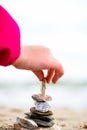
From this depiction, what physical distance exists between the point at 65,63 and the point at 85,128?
2653 millimetres

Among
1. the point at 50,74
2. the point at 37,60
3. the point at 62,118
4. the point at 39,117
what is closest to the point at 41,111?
the point at 39,117

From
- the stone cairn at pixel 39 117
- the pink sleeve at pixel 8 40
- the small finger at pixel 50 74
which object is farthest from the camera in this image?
the stone cairn at pixel 39 117

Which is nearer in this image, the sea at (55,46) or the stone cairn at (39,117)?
the stone cairn at (39,117)

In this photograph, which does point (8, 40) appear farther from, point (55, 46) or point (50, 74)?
point (55, 46)

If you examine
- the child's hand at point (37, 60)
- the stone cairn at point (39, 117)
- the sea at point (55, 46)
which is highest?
the sea at point (55, 46)

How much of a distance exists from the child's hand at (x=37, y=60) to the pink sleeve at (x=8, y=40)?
0.05m

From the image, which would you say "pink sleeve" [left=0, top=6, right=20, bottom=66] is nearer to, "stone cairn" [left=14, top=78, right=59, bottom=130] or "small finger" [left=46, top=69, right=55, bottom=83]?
"small finger" [left=46, top=69, right=55, bottom=83]

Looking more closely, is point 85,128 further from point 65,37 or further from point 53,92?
point 65,37

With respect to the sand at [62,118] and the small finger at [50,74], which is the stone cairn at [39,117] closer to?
the small finger at [50,74]

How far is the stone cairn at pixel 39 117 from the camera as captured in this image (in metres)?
2.67

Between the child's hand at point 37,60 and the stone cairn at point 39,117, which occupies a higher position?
the child's hand at point 37,60

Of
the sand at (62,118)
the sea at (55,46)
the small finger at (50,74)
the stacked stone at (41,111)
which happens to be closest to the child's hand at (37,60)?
the small finger at (50,74)

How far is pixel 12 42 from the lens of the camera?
2352 mm

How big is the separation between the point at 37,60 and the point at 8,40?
17cm
